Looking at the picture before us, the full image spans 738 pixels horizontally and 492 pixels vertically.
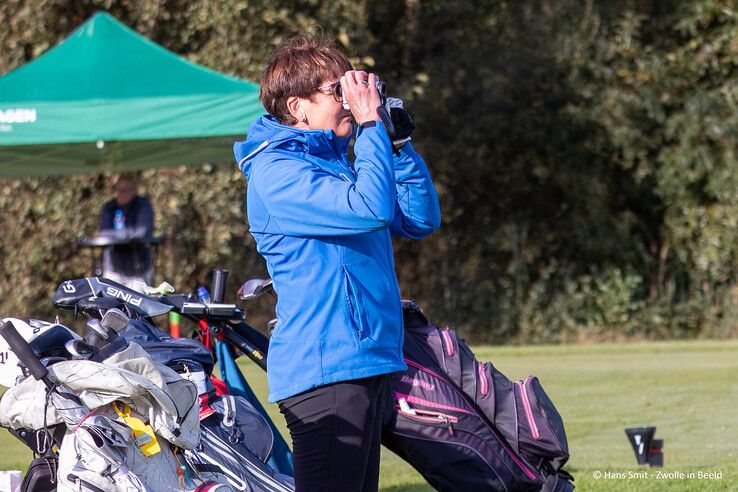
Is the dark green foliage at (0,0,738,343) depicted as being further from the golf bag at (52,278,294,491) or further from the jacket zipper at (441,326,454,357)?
the jacket zipper at (441,326,454,357)

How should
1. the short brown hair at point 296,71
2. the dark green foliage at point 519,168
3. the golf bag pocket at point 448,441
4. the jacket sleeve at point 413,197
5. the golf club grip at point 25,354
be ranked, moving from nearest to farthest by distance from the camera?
the short brown hair at point 296,71
the jacket sleeve at point 413,197
the golf club grip at point 25,354
the golf bag pocket at point 448,441
the dark green foliage at point 519,168

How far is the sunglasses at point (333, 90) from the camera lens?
3.45 meters

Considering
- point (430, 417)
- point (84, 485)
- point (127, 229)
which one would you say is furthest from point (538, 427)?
point (127, 229)

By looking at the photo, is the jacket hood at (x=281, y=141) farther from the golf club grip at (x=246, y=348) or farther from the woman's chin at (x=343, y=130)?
the golf club grip at (x=246, y=348)

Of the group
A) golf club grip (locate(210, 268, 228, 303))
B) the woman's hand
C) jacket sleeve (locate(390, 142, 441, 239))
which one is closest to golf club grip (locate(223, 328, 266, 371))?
golf club grip (locate(210, 268, 228, 303))

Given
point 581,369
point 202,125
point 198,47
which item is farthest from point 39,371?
point 198,47

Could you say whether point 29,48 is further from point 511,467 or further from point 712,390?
point 511,467

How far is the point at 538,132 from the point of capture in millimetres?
18312

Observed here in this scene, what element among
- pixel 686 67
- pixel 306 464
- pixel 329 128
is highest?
pixel 686 67

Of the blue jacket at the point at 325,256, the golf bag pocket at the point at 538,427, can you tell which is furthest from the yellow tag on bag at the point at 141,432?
the golf bag pocket at the point at 538,427

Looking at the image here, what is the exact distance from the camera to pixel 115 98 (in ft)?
34.0

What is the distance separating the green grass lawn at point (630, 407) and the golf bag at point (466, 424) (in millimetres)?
1301

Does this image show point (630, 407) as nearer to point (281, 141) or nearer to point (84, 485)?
point (84, 485)

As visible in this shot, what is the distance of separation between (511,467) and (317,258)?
1.59m
